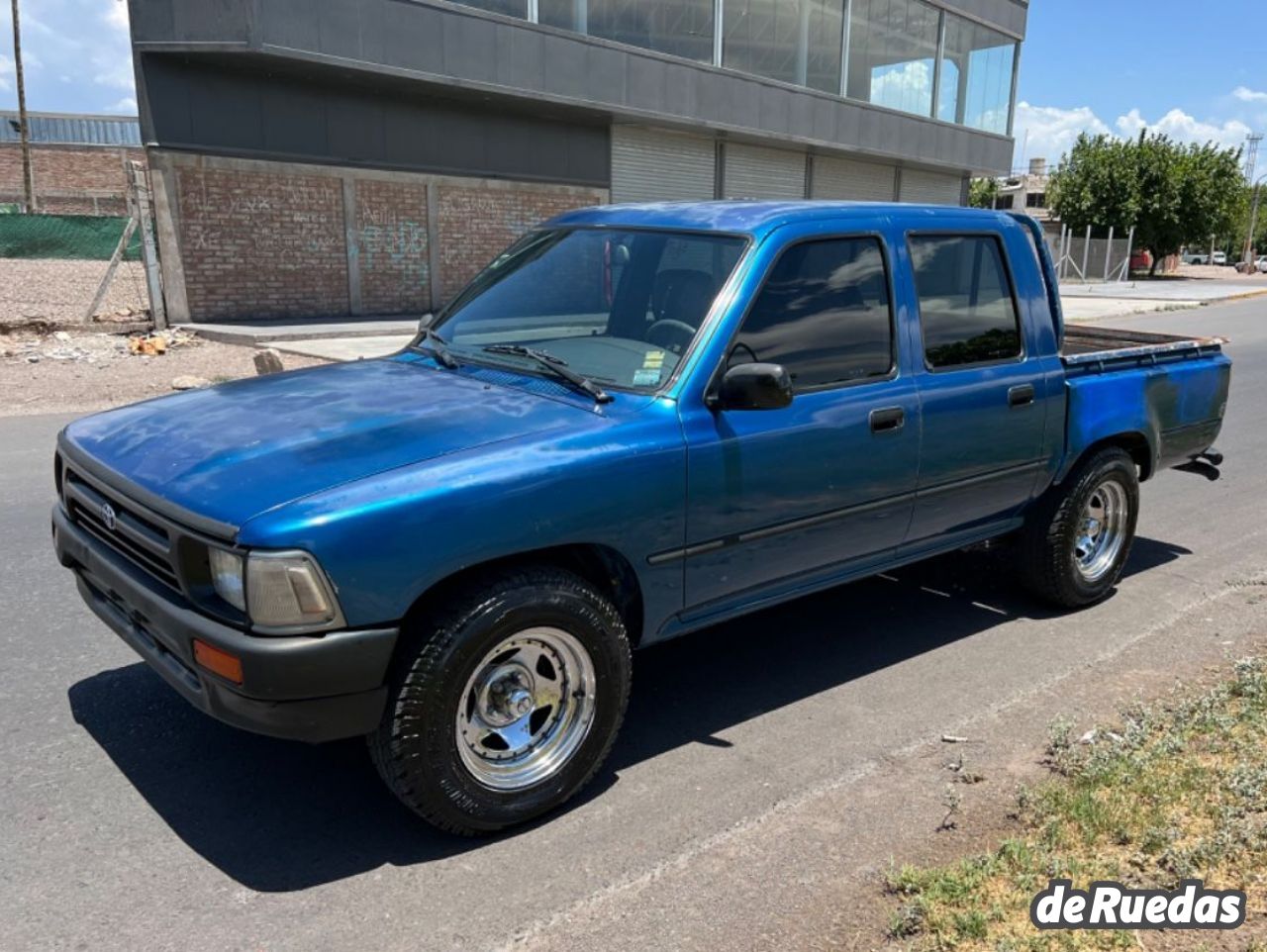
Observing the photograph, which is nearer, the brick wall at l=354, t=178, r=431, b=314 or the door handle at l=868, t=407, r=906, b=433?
the door handle at l=868, t=407, r=906, b=433

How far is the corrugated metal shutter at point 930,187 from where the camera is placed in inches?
1197

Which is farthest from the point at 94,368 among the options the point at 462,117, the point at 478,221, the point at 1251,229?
the point at 1251,229

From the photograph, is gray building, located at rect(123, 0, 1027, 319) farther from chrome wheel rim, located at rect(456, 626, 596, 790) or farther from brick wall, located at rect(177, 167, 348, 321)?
chrome wheel rim, located at rect(456, 626, 596, 790)

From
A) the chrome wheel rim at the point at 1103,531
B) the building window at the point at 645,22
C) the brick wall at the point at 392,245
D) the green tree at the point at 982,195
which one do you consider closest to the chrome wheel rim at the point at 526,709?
the chrome wheel rim at the point at 1103,531

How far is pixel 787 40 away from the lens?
79.9ft

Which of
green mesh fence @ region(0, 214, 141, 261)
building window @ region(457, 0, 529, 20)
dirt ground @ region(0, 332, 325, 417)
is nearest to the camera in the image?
dirt ground @ region(0, 332, 325, 417)

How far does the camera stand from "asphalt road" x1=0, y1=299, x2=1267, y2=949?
273cm

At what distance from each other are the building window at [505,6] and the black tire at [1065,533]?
52.3ft

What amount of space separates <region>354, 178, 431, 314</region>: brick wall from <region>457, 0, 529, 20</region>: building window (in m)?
3.26

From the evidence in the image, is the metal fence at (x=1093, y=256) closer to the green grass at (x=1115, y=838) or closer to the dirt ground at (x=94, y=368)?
the dirt ground at (x=94, y=368)

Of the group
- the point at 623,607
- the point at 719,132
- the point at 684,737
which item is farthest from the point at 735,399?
the point at 719,132

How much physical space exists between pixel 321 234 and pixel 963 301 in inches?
611

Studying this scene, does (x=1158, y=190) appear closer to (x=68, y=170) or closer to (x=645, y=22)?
(x=645, y=22)

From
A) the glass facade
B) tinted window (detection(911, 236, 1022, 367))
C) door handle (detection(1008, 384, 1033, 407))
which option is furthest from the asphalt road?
the glass facade
